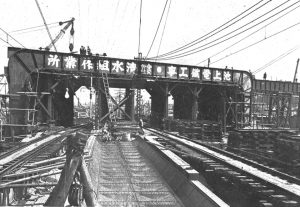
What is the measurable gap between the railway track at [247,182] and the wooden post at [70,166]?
4196mm

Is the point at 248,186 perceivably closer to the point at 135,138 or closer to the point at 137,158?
the point at 137,158

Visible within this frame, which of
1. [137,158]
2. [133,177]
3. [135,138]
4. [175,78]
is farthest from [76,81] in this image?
[133,177]

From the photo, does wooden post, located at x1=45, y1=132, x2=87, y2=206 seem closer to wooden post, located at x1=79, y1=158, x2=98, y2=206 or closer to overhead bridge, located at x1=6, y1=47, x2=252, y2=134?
wooden post, located at x1=79, y1=158, x2=98, y2=206

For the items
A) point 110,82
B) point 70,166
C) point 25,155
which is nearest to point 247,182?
point 70,166

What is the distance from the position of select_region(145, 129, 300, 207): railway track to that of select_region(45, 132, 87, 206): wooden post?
4.20m

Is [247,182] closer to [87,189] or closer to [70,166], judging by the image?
[87,189]

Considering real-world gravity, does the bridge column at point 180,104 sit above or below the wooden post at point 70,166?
above

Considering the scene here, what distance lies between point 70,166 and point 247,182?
16.0 ft

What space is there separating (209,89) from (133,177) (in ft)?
74.9

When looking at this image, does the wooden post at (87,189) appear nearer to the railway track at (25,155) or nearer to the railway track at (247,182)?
the railway track at (25,155)

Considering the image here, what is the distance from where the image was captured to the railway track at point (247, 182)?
6.82m

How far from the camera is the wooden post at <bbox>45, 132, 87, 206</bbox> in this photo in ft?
16.0

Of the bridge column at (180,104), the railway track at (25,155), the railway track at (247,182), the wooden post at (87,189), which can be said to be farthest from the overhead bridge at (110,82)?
the wooden post at (87,189)

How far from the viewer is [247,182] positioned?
25.8 feet
